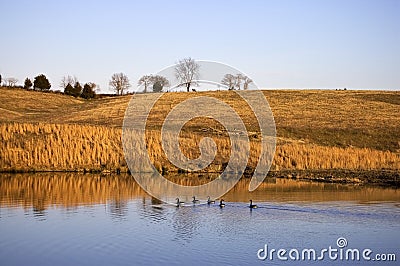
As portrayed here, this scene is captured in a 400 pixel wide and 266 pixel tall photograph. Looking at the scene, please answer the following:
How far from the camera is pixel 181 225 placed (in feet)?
66.0

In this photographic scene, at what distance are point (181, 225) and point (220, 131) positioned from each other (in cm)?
2882

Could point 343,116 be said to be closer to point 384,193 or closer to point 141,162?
point 141,162

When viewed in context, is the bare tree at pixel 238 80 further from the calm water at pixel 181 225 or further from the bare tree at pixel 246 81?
the calm water at pixel 181 225

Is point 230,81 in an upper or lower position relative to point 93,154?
upper

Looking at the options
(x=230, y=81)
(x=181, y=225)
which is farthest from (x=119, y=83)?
(x=181, y=225)

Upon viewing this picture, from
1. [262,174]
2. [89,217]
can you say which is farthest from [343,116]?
[89,217]

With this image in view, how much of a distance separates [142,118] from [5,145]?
2169 centimetres

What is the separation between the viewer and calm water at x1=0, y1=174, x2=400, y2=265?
634 inches

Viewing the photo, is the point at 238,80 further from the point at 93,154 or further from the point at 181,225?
the point at 181,225

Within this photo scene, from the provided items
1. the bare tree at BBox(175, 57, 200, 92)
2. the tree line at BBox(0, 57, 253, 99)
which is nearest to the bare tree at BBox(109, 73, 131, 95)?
the tree line at BBox(0, 57, 253, 99)

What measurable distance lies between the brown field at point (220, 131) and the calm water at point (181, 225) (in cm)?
743

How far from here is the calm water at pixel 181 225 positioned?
16.1 metres

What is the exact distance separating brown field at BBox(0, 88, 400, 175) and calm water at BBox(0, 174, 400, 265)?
7.43 meters

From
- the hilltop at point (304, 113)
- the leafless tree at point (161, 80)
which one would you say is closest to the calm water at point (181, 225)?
the hilltop at point (304, 113)
